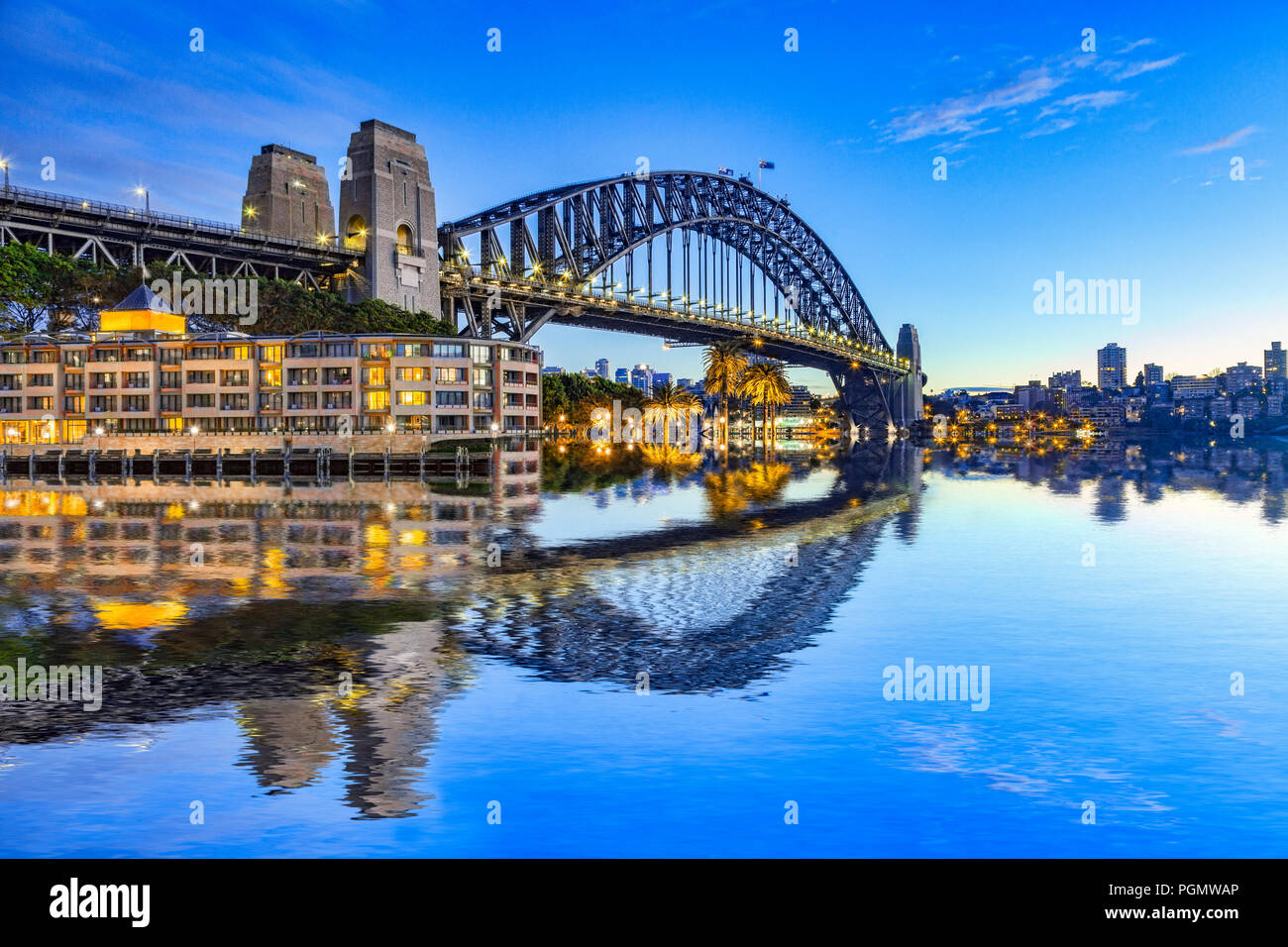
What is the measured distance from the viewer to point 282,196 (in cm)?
16262

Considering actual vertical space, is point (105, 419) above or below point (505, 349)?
below

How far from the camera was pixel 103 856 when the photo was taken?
9953 millimetres

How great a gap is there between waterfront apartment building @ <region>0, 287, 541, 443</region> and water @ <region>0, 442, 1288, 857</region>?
7796 cm

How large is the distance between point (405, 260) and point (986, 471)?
78065 mm

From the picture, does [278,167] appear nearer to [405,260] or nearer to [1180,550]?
[405,260]

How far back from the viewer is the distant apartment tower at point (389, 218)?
13375 cm

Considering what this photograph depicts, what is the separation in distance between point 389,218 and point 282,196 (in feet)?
121

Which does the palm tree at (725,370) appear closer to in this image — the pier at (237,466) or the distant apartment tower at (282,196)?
the distant apartment tower at (282,196)

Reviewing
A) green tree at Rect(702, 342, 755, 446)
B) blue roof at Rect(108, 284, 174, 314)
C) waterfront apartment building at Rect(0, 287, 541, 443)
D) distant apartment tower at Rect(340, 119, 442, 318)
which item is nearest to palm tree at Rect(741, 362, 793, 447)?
green tree at Rect(702, 342, 755, 446)

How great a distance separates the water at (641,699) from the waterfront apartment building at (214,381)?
256 feet

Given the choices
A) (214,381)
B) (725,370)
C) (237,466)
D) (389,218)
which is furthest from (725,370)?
(237,466)

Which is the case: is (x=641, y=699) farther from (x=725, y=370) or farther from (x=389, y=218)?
(x=725, y=370)

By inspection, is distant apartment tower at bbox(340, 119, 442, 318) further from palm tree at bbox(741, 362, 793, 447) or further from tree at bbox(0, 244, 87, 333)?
palm tree at bbox(741, 362, 793, 447)
